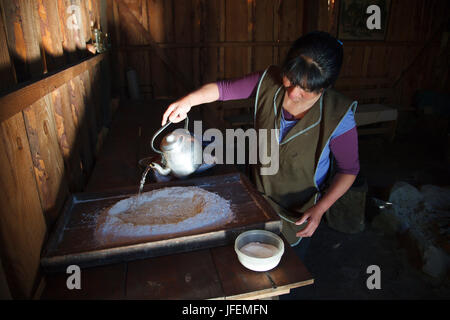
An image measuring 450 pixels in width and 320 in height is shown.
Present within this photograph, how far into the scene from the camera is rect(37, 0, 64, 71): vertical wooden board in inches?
69.8

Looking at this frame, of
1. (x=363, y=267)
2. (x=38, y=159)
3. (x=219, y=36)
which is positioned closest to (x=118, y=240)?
(x=38, y=159)

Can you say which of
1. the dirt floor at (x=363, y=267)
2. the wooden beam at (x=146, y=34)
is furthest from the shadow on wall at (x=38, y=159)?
the wooden beam at (x=146, y=34)

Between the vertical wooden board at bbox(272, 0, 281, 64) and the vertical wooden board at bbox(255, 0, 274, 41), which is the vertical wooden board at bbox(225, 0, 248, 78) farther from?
the vertical wooden board at bbox(272, 0, 281, 64)

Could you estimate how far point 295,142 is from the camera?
1963mm

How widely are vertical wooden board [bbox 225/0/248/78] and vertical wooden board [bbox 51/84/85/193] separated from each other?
16.1ft

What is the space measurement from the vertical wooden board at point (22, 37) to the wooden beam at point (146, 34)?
465cm

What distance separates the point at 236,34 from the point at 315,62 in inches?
210

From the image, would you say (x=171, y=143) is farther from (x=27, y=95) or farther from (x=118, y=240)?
(x=27, y=95)

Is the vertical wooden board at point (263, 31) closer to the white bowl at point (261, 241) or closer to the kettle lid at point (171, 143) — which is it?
the kettle lid at point (171, 143)

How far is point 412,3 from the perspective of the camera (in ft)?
24.5

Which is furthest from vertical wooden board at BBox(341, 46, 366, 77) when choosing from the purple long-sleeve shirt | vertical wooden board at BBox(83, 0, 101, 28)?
the purple long-sleeve shirt

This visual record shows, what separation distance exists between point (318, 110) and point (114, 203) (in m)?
1.30

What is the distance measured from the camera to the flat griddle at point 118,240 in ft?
4.16
